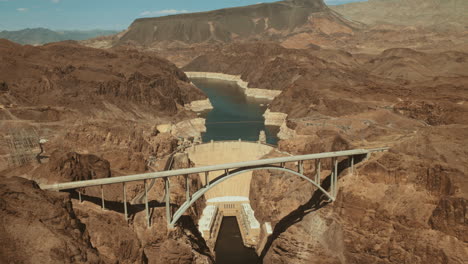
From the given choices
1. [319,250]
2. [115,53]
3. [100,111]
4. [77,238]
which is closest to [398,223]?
[319,250]

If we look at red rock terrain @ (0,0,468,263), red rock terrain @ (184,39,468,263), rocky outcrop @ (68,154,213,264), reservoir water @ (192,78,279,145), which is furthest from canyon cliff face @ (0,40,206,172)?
red rock terrain @ (184,39,468,263)

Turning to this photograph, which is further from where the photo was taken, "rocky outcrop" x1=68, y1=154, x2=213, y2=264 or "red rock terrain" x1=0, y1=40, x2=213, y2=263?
"rocky outcrop" x1=68, y1=154, x2=213, y2=264

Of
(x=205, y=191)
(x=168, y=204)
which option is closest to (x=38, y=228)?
(x=168, y=204)

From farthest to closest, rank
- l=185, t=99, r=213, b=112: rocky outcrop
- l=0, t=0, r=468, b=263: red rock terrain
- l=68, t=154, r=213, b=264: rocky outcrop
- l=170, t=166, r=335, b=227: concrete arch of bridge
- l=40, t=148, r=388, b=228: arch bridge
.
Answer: l=185, t=99, r=213, b=112: rocky outcrop
l=170, t=166, r=335, b=227: concrete arch of bridge
l=40, t=148, r=388, b=228: arch bridge
l=0, t=0, r=468, b=263: red rock terrain
l=68, t=154, r=213, b=264: rocky outcrop

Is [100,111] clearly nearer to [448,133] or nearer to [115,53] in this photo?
[115,53]

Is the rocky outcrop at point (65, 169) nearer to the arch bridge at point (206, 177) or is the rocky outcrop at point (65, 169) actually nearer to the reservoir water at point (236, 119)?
the arch bridge at point (206, 177)

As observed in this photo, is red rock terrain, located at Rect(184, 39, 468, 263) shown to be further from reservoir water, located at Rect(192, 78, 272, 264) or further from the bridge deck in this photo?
reservoir water, located at Rect(192, 78, 272, 264)
